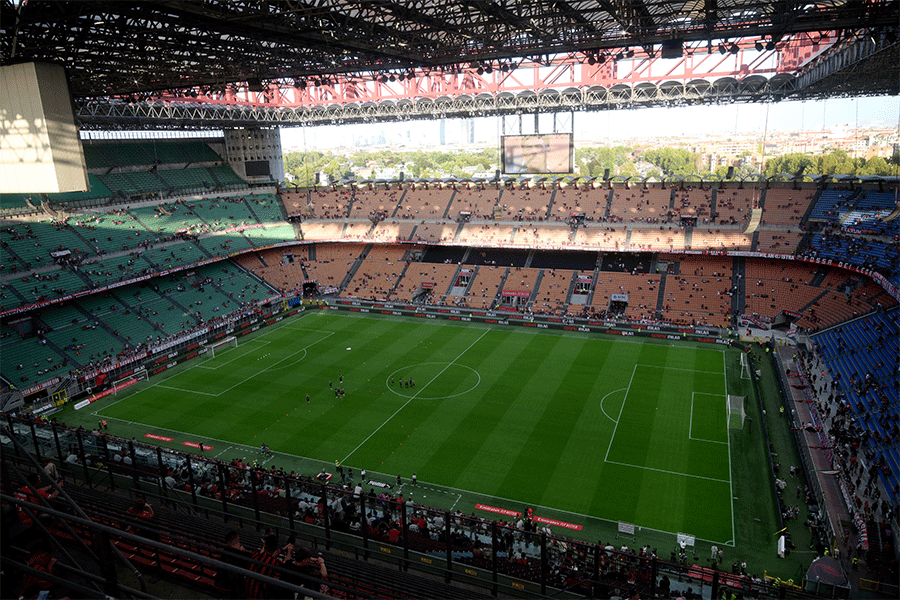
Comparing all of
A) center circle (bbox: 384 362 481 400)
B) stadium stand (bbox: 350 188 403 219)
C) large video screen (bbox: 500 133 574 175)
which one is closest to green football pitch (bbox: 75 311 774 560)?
center circle (bbox: 384 362 481 400)

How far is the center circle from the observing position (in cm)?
3388

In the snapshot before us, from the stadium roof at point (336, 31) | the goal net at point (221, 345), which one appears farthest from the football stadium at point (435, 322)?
the goal net at point (221, 345)

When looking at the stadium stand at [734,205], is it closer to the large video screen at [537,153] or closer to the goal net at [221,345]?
the large video screen at [537,153]

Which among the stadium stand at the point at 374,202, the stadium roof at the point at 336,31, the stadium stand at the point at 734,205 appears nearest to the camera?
the stadium roof at the point at 336,31

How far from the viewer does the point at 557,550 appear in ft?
52.2

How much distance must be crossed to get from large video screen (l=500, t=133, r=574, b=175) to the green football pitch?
1882cm

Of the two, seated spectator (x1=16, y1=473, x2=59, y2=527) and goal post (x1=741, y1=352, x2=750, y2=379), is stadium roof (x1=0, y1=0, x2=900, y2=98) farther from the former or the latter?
goal post (x1=741, y1=352, x2=750, y2=379)

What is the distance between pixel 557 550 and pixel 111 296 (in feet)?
137

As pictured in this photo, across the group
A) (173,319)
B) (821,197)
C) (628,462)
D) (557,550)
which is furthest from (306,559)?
(821,197)

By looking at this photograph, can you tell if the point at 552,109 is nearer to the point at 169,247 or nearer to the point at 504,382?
the point at 504,382

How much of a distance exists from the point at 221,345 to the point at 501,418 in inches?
936

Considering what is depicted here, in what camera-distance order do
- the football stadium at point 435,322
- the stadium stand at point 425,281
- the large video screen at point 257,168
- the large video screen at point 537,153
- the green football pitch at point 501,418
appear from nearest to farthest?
1. the football stadium at point 435,322
2. the green football pitch at point 501,418
3. the stadium stand at point 425,281
4. the large video screen at point 537,153
5. the large video screen at point 257,168

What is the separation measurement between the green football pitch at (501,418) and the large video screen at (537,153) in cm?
1882

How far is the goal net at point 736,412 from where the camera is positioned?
28680mm
